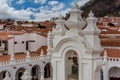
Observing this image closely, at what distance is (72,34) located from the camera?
14.2 meters

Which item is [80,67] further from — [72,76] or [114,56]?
[114,56]

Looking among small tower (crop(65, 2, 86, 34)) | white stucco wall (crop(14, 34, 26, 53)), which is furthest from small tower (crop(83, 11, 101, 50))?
white stucco wall (crop(14, 34, 26, 53))

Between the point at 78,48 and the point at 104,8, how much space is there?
10584cm

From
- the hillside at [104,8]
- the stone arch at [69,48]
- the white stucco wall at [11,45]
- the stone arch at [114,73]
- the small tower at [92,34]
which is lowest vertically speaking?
the stone arch at [114,73]

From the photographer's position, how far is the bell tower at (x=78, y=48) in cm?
1366

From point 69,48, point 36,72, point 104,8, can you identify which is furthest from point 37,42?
point 104,8

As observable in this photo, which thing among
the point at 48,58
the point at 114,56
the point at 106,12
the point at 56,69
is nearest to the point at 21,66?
the point at 48,58

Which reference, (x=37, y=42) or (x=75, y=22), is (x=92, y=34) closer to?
(x=75, y=22)

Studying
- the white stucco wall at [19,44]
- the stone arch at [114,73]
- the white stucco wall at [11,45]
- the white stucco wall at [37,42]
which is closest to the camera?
the stone arch at [114,73]

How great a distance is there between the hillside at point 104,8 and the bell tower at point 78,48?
97774 mm

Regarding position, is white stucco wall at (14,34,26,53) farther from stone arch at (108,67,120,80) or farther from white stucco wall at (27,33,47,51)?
stone arch at (108,67,120,80)

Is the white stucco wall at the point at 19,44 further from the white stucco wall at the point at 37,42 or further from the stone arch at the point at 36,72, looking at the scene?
the stone arch at the point at 36,72

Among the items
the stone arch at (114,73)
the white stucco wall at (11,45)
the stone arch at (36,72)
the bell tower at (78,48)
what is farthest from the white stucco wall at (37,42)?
the bell tower at (78,48)

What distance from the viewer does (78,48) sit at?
14.0 m
